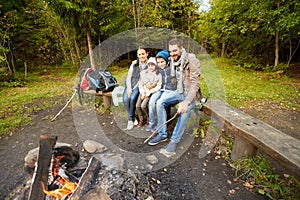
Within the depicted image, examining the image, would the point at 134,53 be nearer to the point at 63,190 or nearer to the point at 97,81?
the point at 97,81

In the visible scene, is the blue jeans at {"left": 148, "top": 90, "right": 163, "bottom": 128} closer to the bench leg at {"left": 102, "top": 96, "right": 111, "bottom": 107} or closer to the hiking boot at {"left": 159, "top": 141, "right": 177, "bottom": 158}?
the hiking boot at {"left": 159, "top": 141, "right": 177, "bottom": 158}

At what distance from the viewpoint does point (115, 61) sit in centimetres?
1193

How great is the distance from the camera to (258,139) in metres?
1.52

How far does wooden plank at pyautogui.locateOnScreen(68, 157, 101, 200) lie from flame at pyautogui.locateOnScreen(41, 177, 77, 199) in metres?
0.08

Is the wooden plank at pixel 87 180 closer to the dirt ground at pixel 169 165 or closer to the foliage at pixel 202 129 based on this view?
the dirt ground at pixel 169 165

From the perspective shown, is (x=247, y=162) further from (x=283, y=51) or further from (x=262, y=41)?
(x=283, y=51)

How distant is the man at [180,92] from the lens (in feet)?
7.08

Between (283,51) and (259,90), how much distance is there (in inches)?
220

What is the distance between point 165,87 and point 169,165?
1113 mm

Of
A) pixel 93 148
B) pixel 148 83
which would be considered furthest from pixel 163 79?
pixel 93 148

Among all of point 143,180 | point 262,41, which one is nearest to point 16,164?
point 143,180

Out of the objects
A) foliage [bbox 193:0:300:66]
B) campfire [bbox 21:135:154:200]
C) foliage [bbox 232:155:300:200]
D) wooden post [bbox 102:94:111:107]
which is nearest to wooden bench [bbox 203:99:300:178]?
foliage [bbox 232:155:300:200]

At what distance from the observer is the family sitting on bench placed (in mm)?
2176

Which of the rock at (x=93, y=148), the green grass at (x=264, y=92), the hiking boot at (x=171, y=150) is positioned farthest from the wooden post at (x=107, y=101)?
the green grass at (x=264, y=92)
